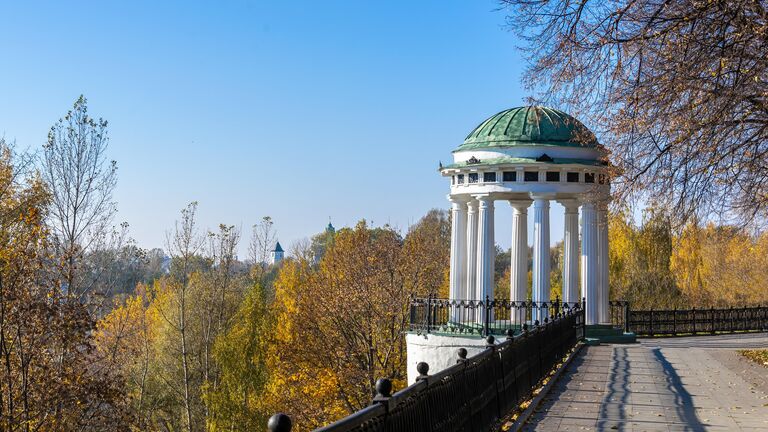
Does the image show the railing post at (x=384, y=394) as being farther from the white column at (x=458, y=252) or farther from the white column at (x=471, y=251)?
the white column at (x=458, y=252)

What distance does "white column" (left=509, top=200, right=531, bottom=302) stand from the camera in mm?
26703

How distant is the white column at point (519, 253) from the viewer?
26703mm

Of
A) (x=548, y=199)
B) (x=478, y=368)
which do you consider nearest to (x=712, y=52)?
(x=478, y=368)

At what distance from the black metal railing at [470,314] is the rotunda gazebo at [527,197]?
1.93 feet

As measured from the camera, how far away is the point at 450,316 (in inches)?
1007

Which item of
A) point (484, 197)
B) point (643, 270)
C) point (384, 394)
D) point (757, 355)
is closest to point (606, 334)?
point (757, 355)

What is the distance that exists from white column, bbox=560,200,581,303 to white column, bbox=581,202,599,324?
323mm

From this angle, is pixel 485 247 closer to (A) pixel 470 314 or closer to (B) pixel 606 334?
(A) pixel 470 314

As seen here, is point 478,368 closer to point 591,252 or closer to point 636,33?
point 636,33

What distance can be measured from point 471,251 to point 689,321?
10.7 meters

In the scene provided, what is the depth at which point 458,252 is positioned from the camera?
27.0 meters

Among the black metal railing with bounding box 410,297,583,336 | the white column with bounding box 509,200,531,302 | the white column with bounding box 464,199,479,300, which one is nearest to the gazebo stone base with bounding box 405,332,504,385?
the black metal railing with bounding box 410,297,583,336

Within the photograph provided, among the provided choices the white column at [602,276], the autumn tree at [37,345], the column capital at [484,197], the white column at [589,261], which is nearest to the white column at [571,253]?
the white column at [589,261]

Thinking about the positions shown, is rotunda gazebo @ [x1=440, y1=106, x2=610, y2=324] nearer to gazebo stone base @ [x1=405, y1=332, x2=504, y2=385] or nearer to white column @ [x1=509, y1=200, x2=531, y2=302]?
white column @ [x1=509, y1=200, x2=531, y2=302]
